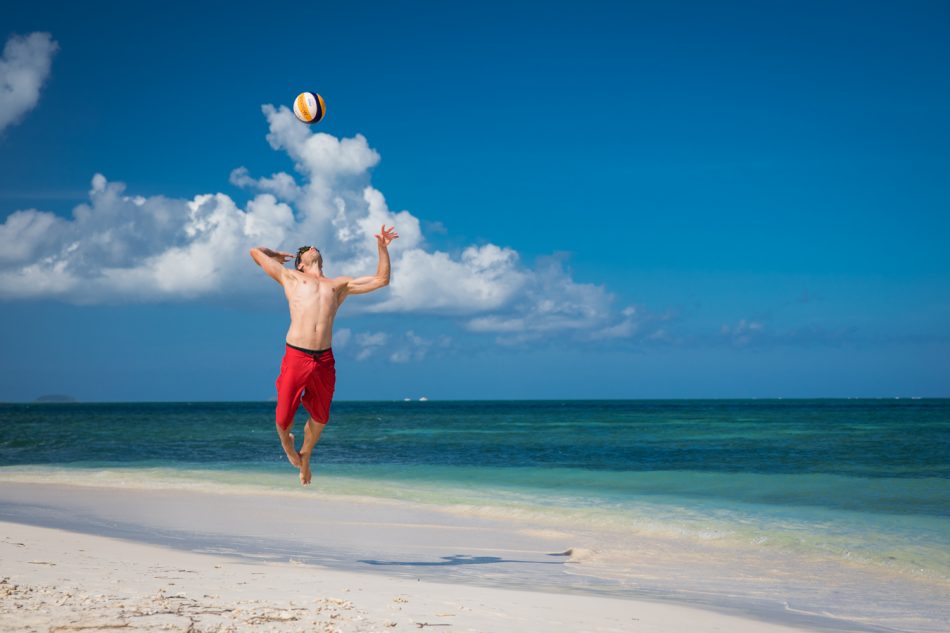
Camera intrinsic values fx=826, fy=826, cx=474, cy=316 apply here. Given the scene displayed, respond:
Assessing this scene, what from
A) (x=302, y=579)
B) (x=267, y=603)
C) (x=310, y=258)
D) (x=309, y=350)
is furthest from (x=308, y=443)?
(x=267, y=603)

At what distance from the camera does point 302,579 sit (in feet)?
21.1

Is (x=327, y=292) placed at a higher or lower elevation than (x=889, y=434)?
higher

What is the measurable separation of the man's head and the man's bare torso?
0.65 ft

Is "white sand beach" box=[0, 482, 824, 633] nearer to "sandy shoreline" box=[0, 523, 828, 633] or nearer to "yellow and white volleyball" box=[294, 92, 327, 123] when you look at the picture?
"sandy shoreline" box=[0, 523, 828, 633]

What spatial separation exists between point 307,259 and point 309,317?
2.16ft

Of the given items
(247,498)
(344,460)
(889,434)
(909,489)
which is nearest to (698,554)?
(247,498)

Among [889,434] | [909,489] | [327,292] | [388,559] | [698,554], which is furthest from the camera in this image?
[889,434]

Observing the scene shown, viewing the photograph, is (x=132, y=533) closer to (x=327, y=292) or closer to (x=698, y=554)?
(x=327, y=292)

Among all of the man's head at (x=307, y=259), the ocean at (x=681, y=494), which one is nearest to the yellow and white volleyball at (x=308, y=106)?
the man's head at (x=307, y=259)

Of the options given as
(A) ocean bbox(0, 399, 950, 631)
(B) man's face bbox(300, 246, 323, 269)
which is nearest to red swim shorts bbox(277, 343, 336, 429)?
(B) man's face bbox(300, 246, 323, 269)

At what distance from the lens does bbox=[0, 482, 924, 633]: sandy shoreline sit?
5.05 m

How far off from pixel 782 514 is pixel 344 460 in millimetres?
15316

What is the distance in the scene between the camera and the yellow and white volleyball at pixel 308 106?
985 cm

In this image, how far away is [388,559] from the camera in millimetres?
8492
